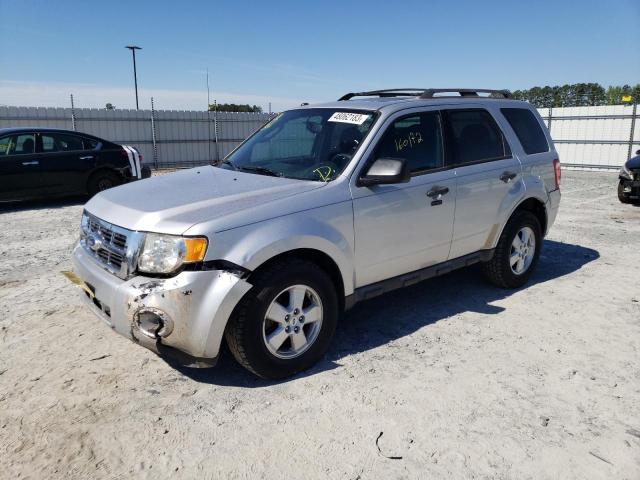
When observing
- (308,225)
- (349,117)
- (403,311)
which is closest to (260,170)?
(349,117)

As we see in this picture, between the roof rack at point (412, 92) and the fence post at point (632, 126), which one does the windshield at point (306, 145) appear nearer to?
the roof rack at point (412, 92)

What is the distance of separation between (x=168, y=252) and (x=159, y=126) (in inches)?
692

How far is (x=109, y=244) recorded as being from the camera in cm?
328

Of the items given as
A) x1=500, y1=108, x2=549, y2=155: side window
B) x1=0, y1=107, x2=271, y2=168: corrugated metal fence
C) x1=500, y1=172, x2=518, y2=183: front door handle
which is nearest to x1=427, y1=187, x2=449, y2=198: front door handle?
x1=500, y1=172, x2=518, y2=183: front door handle

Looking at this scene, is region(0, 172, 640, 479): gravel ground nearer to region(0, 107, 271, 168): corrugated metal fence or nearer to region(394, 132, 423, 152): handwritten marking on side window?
region(394, 132, 423, 152): handwritten marking on side window

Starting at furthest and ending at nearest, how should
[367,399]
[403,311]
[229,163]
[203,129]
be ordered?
[203,129], [403,311], [229,163], [367,399]

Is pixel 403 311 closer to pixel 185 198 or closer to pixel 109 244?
pixel 185 198

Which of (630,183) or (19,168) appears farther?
(630,183)

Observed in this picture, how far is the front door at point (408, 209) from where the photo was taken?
3.70 metres

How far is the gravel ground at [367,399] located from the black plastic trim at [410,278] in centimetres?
38

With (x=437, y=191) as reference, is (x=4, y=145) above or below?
above

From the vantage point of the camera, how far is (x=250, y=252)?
9.94 feet

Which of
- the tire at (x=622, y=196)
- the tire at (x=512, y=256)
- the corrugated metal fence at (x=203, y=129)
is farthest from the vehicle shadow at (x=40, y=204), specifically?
Result: the tire at (x=622, y=196)

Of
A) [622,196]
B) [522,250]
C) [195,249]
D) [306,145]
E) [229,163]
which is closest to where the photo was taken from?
[195,249]
